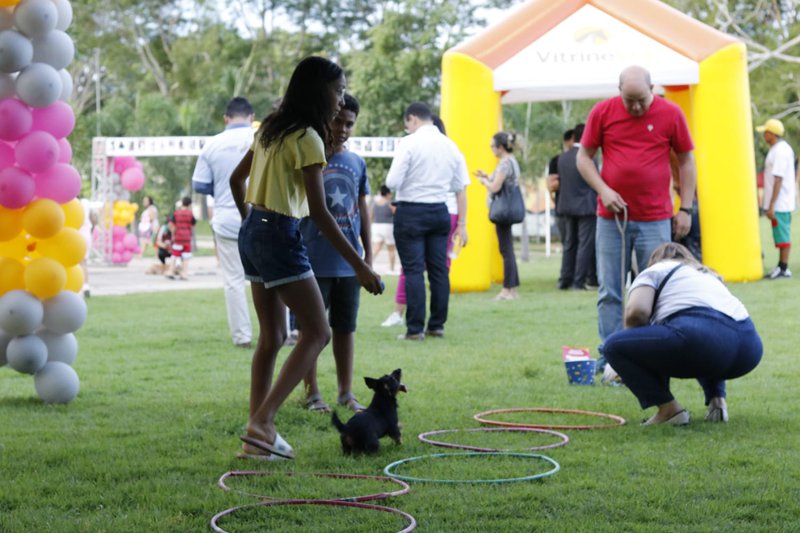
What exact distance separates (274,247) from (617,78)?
10.9 m

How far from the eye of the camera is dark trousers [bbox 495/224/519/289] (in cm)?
1450

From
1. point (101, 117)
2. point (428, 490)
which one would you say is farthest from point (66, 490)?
point (101, 117)

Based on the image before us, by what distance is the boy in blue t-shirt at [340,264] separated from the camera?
6984 millimetres

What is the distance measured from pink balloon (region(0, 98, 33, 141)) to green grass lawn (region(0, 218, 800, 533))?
161 centimetres

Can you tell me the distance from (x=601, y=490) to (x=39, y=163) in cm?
397

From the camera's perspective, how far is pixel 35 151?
23.2 ft

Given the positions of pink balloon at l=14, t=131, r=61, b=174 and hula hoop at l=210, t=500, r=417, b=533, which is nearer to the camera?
hula hoop at l=210, t=500, r=417, b=533

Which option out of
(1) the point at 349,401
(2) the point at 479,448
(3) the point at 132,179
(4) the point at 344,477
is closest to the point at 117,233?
(3) the point at 132,179

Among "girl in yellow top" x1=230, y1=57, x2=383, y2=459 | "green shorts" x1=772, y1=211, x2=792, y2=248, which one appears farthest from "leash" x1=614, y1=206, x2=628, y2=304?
"green shorts" x1=772, y1=211, x2=792, y2=248

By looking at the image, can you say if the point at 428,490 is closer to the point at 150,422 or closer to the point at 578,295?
the point at 150,422

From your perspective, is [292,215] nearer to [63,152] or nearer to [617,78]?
[63,152]

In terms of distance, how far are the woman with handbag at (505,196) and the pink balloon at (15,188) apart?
789 cm

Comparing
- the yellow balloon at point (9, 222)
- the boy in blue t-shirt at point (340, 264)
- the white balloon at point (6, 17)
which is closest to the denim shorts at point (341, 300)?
the boy in blue t-shirt at point (340, 264)

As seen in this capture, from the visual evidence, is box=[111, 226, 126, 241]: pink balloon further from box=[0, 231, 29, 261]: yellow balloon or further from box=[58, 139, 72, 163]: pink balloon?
box=[0, 231, 29, 261]: yellow balloon
